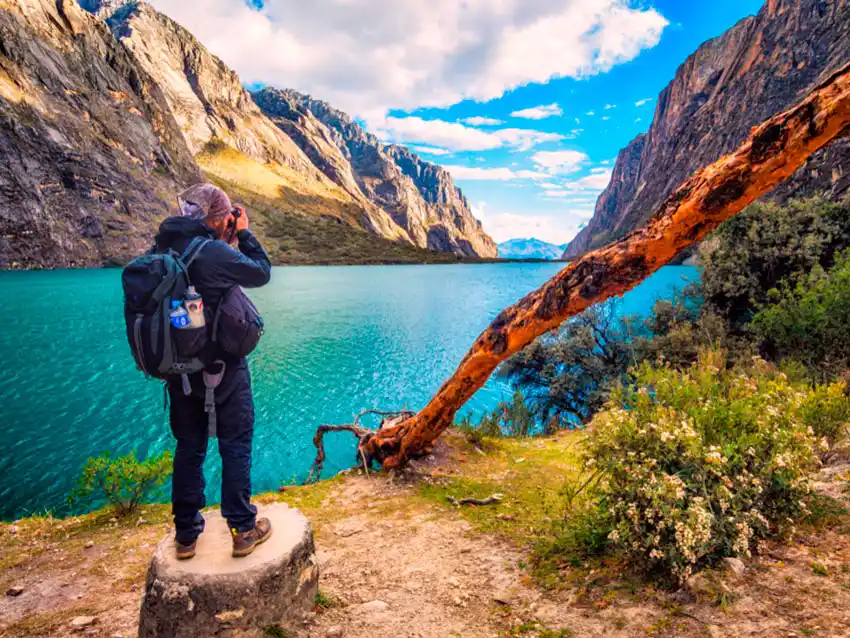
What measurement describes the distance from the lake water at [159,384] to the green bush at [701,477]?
9688mm

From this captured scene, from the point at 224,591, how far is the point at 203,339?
187cm

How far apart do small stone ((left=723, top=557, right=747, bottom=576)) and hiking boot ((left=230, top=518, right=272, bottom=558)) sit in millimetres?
3519

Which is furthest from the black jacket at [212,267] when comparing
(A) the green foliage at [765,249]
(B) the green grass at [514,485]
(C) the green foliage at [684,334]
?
(A) the green foliage at [765,249]

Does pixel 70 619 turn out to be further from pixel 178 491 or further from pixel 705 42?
pixel 705 42

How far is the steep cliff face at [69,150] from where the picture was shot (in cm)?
7331

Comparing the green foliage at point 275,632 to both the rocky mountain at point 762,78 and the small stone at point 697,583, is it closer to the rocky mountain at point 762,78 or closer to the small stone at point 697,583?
the small stone at point 697,583

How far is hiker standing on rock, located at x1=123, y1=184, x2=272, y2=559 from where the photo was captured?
298 centimetres

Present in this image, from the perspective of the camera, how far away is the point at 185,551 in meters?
3.37

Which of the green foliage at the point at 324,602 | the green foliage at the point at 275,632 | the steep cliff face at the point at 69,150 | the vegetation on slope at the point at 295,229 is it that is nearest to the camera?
the green foliage at the point at 275,632

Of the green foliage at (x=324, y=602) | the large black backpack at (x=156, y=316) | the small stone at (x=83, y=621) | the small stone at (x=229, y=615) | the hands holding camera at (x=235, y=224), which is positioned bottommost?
the small stone at (x=83, y=621)

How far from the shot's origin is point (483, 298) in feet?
197

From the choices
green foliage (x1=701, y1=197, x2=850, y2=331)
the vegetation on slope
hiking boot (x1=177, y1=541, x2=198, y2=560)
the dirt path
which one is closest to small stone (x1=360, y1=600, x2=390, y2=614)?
the dirt path

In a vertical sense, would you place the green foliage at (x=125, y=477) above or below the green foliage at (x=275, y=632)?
below

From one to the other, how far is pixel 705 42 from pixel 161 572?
881ft
